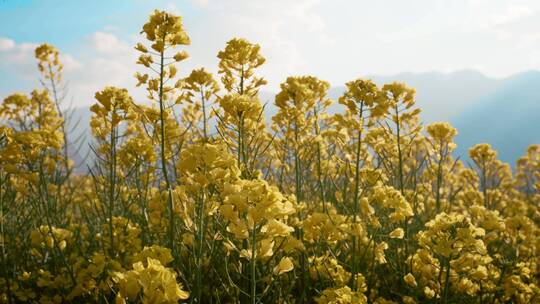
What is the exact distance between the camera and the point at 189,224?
191 centimetres

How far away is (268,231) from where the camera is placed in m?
1.58

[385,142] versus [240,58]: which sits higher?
[240,58]

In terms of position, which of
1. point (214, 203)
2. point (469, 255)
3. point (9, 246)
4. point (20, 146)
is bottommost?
point (9, 246)

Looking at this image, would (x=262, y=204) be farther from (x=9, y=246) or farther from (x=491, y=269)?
(x=9, y=246)

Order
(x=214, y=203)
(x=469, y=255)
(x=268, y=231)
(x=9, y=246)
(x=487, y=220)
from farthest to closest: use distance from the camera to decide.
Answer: (x=9, y=246), (x=487, y=220), (x=469, y=255), (x=214, y=203), (x=268, y=231)

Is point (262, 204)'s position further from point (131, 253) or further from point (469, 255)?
point (131, 253)

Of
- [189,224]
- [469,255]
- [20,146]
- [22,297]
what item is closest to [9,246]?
[22,297]

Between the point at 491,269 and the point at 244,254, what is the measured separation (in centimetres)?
246

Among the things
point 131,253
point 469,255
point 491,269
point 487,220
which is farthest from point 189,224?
point 491,269

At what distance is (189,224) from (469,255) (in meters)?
1.65

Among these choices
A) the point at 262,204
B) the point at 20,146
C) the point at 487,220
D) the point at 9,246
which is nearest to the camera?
the point at 262,204

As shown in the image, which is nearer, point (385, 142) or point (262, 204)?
point (262, 204)

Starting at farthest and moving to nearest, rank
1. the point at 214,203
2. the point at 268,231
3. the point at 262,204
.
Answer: the point at 214,203 < the point at 268,231 < the point at 262,204

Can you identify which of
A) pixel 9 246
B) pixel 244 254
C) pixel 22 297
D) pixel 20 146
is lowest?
pixel 22 297
